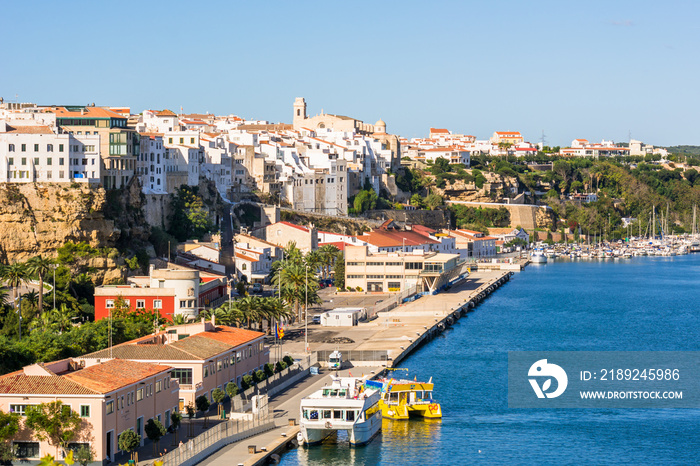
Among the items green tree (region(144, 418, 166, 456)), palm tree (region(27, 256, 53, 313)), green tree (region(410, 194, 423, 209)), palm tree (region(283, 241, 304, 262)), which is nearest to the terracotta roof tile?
green tree (region(144, 418, 166, 456))

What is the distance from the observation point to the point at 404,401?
151 feet

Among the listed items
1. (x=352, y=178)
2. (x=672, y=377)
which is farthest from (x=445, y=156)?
(x=672, y=377)

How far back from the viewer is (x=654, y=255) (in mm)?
164250

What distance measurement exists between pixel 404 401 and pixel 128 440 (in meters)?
14.7

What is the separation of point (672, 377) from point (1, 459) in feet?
118

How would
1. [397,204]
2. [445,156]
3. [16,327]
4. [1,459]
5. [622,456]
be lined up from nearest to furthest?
[1,459] → [622,456] → [16,327] → [397,204] → [445,156]

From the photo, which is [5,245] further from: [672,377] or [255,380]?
[672,377]

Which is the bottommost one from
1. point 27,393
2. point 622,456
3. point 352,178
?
point 622,456

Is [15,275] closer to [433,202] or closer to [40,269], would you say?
[40,269]

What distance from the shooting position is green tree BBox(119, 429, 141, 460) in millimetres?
34438

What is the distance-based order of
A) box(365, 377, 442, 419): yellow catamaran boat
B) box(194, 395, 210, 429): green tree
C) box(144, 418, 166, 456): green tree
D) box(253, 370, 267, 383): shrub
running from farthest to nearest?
1. box(253, 370, 267, 383): shrub
2. box(365, 377, 442, 419): yellow catamaran boat
3. box(194, 395, 210, 429): green tree
4. box(144, 418, 166, 456): green tree

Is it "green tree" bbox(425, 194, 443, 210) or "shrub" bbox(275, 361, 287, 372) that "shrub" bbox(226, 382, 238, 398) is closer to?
"shrub" bbox(275, 361, 287, 372)

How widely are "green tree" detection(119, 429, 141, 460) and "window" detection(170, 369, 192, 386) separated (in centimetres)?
729

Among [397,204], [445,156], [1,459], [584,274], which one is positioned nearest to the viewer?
[1,459]
